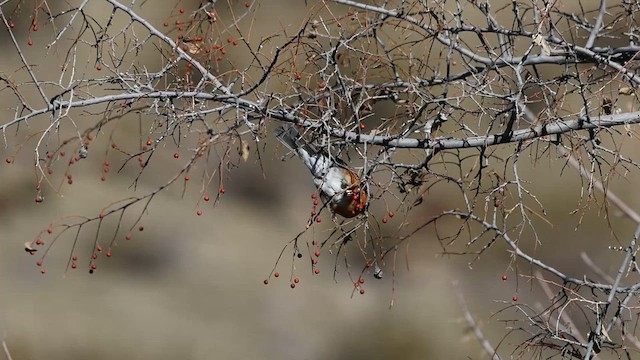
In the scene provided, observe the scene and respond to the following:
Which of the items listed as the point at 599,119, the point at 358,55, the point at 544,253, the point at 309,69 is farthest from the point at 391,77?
the point at 544,253

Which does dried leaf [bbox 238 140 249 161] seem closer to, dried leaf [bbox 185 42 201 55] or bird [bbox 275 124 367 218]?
bird [bbox 275 124 367 218]

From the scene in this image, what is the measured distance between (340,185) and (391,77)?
0.39 m

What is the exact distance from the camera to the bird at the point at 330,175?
2.79 meters

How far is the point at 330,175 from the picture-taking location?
3.04 m

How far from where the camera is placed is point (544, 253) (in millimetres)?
8203

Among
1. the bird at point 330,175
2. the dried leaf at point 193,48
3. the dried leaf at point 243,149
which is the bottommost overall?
the dried leaf at point 243,149

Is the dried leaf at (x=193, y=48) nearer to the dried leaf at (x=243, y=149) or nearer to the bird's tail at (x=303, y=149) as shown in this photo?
the bird's tail at (x=303, y=149)

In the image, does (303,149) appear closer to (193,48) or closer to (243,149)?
(193,48)

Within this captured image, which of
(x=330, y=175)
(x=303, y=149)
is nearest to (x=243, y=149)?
(x=303, y=149)

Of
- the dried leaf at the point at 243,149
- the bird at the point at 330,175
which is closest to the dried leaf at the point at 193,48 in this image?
A: the bird at the point at 330,175

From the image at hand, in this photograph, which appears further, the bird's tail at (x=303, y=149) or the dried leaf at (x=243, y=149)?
the bird's tail at (x=303, y=149)

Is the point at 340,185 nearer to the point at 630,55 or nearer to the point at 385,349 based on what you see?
the point at 630,55

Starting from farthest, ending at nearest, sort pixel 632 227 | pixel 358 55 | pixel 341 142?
pixel 632 227 < pixel 358 55 < pixel 341 142

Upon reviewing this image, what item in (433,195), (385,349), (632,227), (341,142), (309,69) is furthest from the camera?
(385,349)
